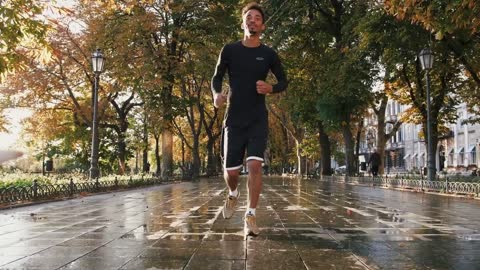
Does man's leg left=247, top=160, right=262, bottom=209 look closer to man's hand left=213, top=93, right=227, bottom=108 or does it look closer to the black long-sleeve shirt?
the black long-sleeve shirt

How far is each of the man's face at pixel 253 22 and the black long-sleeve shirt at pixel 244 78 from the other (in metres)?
0.19

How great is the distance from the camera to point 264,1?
26.4m

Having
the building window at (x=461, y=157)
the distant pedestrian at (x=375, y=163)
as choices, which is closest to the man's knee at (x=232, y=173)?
the distant pedestrian at (x=375, y=163)

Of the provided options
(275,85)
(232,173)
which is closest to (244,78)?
(275,85)

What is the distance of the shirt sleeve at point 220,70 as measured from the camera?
5.59 meters

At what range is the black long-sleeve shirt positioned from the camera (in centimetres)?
550

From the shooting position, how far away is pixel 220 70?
18.6ft

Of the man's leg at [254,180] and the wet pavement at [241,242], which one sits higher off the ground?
the man's leg at [254,180]

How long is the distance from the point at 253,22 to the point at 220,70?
642 mm

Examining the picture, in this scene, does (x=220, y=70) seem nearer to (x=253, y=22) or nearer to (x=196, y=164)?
(x=253, y=22)

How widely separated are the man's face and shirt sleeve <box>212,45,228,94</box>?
34 centimetres

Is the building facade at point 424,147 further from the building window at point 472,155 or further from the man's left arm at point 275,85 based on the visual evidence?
the man's left arm at point 275,85

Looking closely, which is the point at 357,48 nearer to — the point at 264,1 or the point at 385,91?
the point at 264,1

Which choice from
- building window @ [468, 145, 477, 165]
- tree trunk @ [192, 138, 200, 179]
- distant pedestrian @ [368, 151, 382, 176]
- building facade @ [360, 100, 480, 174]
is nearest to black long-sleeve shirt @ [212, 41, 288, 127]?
distant pedestrian @ [368, 151, 382, 176]
